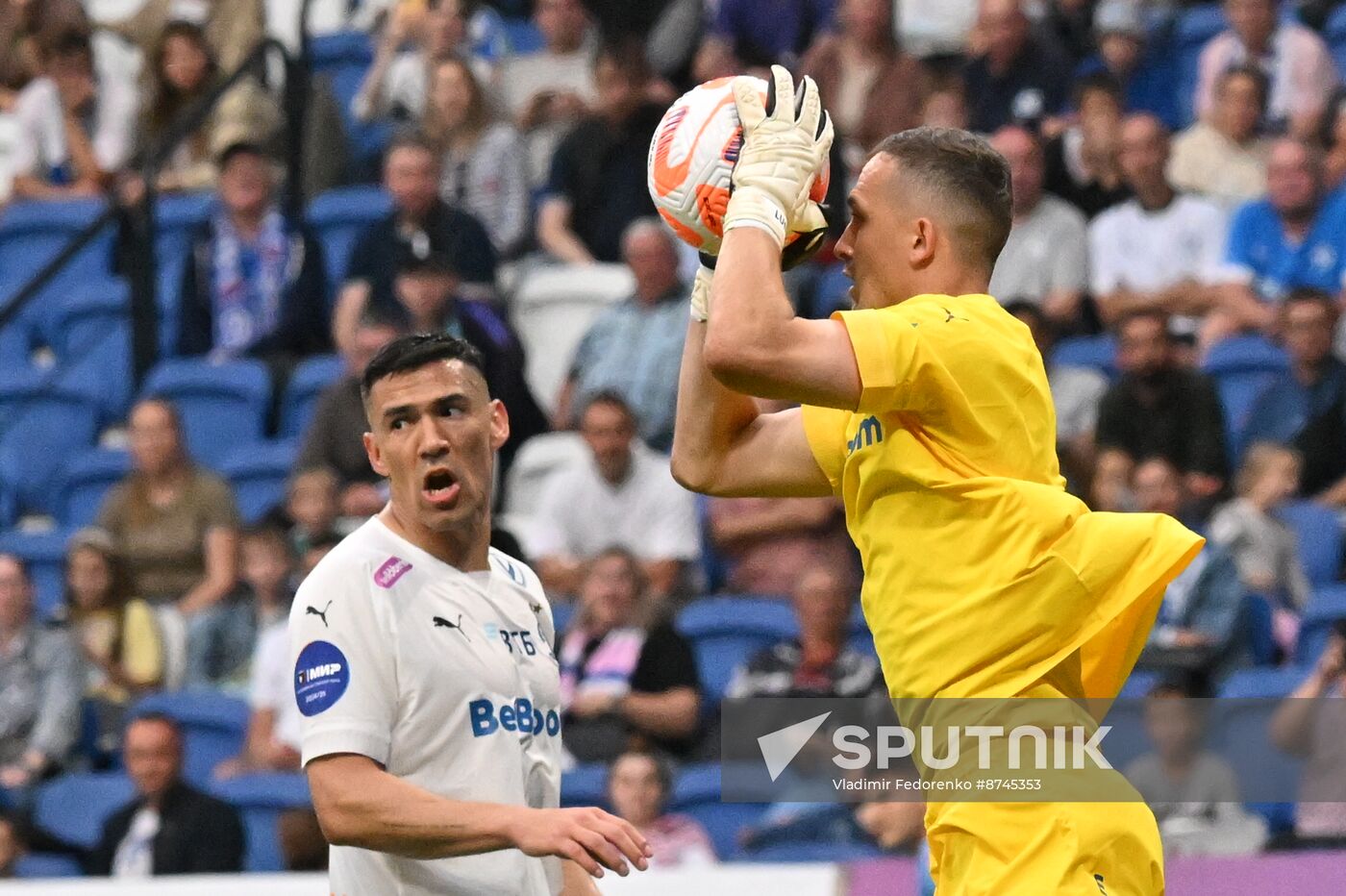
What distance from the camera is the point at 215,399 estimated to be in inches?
437

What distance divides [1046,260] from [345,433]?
3.42 m

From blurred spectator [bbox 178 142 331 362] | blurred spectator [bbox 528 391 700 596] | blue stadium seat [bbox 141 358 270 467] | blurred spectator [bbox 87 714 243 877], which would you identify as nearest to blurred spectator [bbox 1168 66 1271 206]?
blurred spectator [bbox 528 391 700 596]

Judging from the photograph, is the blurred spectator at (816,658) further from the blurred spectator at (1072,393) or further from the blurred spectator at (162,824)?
the blurred spectator at (162,824)

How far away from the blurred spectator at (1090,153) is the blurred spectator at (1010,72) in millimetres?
213

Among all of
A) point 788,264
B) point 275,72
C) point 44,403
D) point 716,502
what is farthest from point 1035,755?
point 275,72

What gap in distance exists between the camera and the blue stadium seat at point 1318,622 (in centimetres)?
792

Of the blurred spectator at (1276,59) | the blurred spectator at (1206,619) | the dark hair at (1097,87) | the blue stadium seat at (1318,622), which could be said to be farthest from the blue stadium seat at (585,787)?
the blurred spectator at (1276,59)

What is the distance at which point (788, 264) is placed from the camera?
12.8 feet

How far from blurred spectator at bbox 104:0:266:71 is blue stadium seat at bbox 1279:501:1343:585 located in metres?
7.06

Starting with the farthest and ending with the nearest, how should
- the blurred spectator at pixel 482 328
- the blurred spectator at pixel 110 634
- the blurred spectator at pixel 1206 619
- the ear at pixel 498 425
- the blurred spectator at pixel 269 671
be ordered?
the blurred spectator at pixel 482 328
the blurred spectator at pixel 110 634
the blurred spectator at pixel 269 671
the blurred spectator at pixel 1206 619
the ear at pixel 498 425

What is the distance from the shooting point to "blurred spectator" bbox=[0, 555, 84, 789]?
9453 millimetres

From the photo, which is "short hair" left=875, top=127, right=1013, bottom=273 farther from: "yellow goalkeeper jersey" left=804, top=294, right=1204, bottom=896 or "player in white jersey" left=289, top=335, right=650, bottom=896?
"player in white jersey" left=289, top=335, right=650, bottom=896

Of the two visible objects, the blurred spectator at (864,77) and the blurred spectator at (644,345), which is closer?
the blurred spectator at (644,345)

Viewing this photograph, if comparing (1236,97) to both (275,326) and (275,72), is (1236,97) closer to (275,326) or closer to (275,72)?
(275,326)
